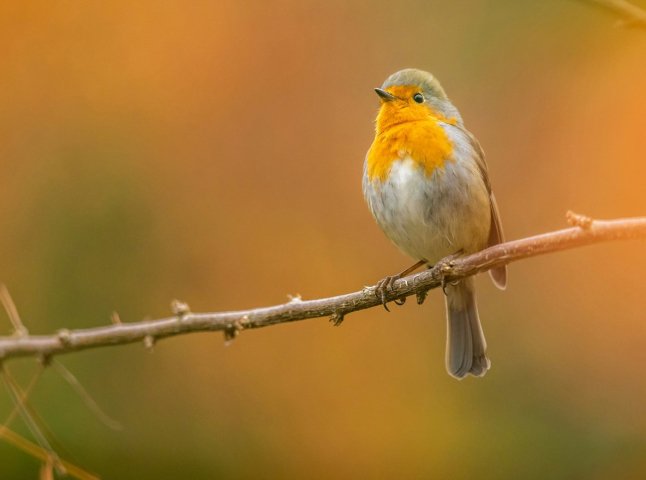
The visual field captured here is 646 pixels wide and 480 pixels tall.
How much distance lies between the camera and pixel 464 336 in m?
3.99

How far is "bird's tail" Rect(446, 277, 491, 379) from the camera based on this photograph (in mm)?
3869

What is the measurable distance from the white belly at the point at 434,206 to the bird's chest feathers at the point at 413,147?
0.09 feet

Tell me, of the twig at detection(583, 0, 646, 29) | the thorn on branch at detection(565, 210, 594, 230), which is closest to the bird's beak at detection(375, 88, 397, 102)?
the thorn on branch at detection(565, 210, 594, 230)

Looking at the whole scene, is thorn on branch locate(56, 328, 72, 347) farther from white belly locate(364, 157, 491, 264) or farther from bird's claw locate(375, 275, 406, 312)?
white belly locate(364, 157, 491, 264)

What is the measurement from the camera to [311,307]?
7.83 ft

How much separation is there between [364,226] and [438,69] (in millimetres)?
1155

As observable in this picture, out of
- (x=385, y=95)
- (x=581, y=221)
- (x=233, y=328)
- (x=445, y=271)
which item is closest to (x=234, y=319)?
(x=233, y=328)

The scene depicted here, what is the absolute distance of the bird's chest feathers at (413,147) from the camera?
3273mm

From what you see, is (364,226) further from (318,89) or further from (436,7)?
(436,7)

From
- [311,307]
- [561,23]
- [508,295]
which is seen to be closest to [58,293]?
[508,295]

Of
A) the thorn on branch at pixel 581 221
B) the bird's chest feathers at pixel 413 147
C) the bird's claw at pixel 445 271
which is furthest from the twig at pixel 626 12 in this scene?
the bird's chest feathers at pixel 413 147

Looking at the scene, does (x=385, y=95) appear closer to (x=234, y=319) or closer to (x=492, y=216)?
(x=492, y=216)

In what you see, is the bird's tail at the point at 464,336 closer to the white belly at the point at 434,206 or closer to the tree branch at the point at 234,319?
the white belly at the point at 434,206

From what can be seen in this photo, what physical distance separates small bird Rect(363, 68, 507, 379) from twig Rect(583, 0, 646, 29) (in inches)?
69.9
